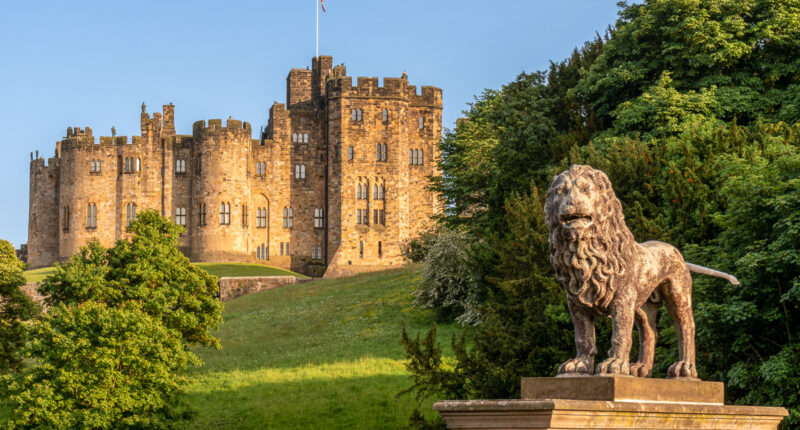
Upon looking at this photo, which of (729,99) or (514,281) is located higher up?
(729,99)

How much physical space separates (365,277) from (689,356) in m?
69.7

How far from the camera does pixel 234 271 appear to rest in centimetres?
8738

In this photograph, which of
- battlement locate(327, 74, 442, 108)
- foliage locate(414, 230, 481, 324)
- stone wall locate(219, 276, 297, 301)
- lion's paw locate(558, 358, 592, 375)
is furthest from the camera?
battlement locate(327, 74, 442, 108)

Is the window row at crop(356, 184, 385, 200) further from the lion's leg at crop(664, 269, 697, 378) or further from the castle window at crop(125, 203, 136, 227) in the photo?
the lion's leg at crop(664, 269, 697, 378)

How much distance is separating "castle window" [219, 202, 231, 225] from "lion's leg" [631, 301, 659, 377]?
84633mm

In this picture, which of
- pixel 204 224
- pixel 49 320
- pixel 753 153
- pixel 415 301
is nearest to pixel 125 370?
pixel 49 320

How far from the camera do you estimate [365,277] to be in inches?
3209

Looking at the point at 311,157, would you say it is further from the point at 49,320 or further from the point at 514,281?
the point at 514,281

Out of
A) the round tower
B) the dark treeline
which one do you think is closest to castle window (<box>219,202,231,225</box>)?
the round tower

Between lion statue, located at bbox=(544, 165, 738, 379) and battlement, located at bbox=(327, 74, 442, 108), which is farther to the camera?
battlement, located at bbox=(327, 74, 442, 108)

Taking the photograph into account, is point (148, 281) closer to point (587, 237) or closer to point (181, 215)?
point (587, 237)

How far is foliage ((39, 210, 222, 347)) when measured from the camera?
39.1 metres

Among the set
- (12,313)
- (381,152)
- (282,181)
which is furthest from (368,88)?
(12,313)

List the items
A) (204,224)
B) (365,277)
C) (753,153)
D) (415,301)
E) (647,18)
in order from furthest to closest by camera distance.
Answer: (204,224) → (365,277) → (415,301) → (647,18) → (753,153)
